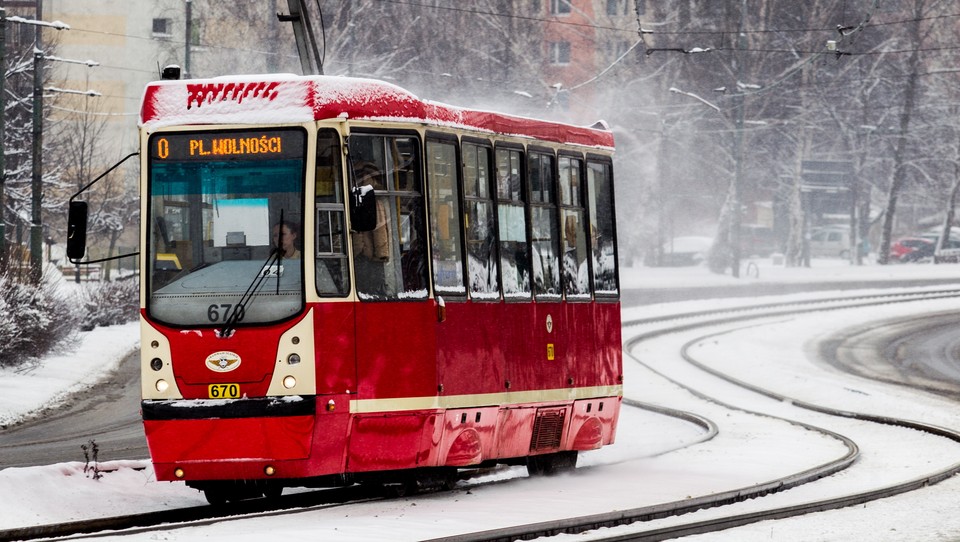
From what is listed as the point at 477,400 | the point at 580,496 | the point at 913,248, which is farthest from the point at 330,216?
the point at 913,248

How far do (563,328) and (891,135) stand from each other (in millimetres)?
56820

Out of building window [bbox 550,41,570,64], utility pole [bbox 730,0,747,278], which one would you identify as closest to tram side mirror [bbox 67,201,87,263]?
utility pole [bbox 730,0,747,278]

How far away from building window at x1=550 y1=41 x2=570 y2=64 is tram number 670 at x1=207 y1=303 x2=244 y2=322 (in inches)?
2257

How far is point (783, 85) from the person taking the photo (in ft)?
211

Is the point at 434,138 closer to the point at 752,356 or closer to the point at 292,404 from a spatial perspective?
the point at 292,404

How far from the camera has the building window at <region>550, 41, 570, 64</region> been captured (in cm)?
6847

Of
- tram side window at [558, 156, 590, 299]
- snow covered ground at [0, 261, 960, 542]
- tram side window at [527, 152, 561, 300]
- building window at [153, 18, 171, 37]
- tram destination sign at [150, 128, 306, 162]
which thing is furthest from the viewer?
building window at [153, 18, 171, 37]

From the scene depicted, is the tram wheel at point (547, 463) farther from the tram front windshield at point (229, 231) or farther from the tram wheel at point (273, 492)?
the tram front windshield at point (229, 231)

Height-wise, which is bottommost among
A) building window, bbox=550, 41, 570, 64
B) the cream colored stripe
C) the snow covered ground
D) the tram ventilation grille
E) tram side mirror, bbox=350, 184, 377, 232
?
the snow covered ground

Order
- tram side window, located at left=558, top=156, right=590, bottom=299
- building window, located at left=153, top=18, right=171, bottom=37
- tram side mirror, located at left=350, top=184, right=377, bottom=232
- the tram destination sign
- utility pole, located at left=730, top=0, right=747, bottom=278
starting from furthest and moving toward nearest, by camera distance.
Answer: building window, located at left=153, top=18, right=171, bottom=37 < utility pole, located at left=730, top=0, right=747, bottom=278 < tram side window, located at left=558, top=156, right=590, bottom=299 < the tram destination sign < tram side mirror, located at left=350, top=184, right=377, bottom=232

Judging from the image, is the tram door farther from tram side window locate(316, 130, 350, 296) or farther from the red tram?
tram side window locate(316, 130, 350, 296)

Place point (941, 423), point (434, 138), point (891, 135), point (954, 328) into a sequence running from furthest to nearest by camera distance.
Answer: point (891, 135)
point (954, 328)
point (941, 423)
point (434, 138)

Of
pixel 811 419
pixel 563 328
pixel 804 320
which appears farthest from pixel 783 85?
pixel 563 328

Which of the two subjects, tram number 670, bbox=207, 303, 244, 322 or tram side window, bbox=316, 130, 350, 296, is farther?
tram side window, bbox=316, 130, 350, 296
